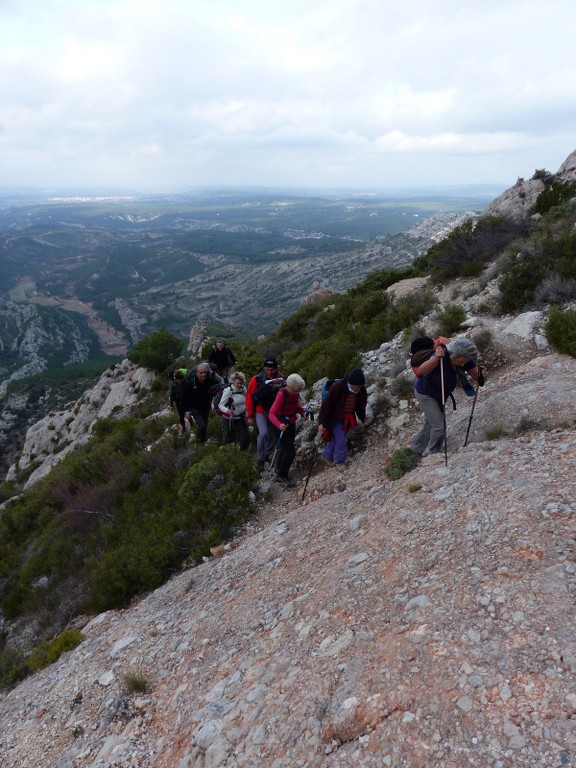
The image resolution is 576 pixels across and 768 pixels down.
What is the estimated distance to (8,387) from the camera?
56.8 metres

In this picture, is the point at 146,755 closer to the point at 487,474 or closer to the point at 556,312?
the point at 487,474

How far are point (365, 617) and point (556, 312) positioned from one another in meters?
6.59

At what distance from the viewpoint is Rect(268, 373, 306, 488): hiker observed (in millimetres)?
7156

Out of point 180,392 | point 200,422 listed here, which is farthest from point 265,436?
point 180,392

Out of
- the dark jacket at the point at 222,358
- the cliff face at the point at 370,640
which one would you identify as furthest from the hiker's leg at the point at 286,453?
the dark jacket at the point at 222,358

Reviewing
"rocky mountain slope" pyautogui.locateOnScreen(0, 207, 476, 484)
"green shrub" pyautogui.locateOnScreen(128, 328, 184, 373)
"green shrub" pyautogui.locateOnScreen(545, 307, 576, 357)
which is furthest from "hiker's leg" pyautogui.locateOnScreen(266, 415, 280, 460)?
"rocky mountain slope" pyautogui.locateOnScreen(0, 207, 476, 484)

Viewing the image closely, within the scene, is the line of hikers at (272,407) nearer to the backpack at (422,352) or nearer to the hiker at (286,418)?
the hiker at (286,418)

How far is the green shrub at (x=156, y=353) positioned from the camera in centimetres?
2448

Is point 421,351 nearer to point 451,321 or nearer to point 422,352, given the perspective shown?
point 422,352

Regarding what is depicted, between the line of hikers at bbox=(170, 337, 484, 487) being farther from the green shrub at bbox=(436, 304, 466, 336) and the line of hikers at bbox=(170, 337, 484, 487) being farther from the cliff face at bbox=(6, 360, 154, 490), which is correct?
the cliff face at bbox=(6, 360, 154, 490)

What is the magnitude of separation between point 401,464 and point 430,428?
0.71m

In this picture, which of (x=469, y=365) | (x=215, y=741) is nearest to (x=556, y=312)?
(x=469, y=365)

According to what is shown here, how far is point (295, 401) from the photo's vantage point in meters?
7.46

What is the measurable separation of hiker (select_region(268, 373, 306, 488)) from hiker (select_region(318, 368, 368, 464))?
21.3 inches
